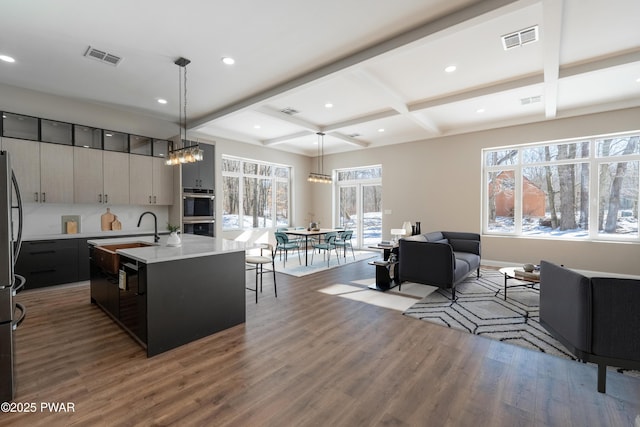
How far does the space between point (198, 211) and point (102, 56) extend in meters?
3.42

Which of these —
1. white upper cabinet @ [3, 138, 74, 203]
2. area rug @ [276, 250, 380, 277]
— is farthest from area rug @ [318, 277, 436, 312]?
white upper cabinet @ [3, 138, 74, 203]

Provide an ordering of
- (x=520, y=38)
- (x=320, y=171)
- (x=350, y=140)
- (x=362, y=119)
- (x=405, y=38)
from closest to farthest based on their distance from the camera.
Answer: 1. (x=405, y=38)
2. (x=520, y=38)
3. (x=362, y=119)
4. (x=350, y=140)
5. (x=320, y=171)

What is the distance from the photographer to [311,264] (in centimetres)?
669

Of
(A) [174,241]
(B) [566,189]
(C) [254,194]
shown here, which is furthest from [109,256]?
(B) [566,189]

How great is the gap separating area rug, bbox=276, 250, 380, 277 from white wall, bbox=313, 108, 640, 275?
1210mm

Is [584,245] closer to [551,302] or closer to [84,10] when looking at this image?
[551,302]

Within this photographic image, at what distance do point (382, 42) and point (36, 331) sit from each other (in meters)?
4.93

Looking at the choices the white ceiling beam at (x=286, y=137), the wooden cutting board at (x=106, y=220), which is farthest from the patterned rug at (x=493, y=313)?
the wooden cutting board at (x=106, y=220)

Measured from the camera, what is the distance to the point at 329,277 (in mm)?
5484

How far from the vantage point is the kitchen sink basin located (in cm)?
307

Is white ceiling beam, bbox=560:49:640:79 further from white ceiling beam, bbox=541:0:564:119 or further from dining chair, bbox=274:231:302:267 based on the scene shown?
dining chair, bbox=274:231:302:267

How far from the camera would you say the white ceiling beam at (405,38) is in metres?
2.63

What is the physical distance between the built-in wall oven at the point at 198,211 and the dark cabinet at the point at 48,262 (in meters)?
1.90

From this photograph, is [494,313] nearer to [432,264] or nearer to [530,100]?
[432,264]
